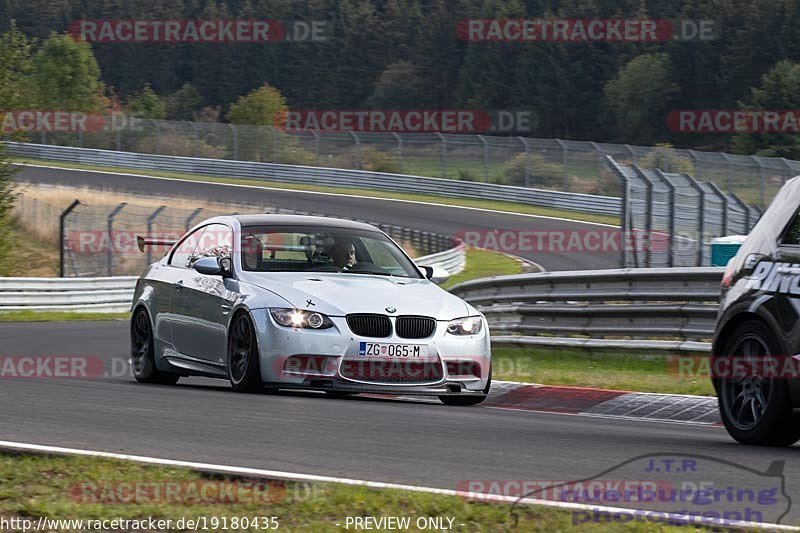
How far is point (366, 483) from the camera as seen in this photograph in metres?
6.20

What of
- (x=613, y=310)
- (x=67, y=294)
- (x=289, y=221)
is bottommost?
(x=67, y=294)

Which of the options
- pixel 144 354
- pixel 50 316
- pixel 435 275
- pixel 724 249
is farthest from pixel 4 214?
pixel 435 275

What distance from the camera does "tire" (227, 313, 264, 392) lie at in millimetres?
10922

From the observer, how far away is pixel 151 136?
6119 centimetres

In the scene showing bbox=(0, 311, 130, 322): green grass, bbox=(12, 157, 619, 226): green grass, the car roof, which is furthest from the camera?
bbox=(12, 157, 619, 226): green grass

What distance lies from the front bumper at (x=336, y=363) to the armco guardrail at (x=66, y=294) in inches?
731

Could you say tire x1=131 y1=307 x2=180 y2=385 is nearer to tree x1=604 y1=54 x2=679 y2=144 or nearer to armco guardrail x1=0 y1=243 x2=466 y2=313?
armco guardrail x1=0 y1=243 x2=466 y2=313

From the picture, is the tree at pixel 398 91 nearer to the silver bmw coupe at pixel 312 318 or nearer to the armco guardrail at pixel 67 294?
the armco guardrail at pixel 67 294

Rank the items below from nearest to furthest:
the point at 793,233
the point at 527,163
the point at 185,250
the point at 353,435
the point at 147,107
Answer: the point at 353,435, the point at 793,233, the point at 185,250, the point at 527,163, the point at 147,107

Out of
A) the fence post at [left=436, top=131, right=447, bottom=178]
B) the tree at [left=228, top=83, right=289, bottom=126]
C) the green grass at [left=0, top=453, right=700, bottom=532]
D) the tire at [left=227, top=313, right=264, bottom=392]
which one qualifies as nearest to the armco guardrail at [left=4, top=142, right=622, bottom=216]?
the fence post at [left=436, top=131, right=447, bottom=178]

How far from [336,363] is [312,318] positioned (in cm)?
39

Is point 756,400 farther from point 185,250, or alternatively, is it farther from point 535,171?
point 535,171

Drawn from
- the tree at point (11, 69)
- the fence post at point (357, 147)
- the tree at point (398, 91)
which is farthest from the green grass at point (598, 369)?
the tree at point (398, 91)

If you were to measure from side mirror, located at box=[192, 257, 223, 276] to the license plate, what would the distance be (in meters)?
1.62
